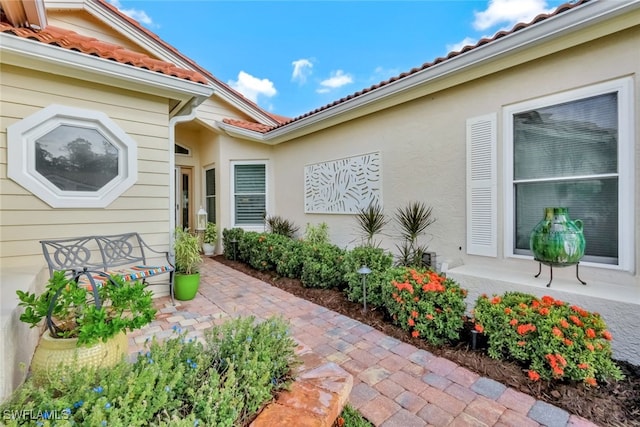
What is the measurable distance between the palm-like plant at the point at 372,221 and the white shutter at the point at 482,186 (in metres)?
1.63

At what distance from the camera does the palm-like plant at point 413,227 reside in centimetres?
493

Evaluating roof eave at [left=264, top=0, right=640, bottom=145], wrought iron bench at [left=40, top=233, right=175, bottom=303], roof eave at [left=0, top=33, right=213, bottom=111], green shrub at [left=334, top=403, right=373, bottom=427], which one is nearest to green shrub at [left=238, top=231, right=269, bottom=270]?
wrought iron bench at [left=40, top=233, right=175, bottom=303]

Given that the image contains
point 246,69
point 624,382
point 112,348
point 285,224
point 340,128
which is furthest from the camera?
point 246,69

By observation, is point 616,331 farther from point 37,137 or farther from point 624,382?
point 37,137

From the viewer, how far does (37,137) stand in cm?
368

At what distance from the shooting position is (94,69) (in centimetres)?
376

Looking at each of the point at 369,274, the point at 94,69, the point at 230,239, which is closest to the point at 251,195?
the point at 230,239

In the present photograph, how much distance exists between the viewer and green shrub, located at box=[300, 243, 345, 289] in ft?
15.8

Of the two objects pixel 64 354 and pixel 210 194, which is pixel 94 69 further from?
pixel 210 194

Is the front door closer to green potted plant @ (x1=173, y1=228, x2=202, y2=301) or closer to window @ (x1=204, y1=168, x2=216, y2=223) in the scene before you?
window @ (x1=204, y1=168, x2=216, y2=223)

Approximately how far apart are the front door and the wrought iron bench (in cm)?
469

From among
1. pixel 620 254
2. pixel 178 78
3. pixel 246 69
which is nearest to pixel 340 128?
pixel 178 78

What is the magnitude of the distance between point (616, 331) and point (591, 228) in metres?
1.21

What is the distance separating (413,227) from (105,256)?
4.72 m
